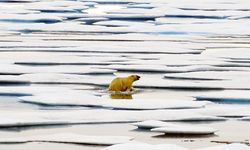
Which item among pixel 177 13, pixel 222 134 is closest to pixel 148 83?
pixel 222 134

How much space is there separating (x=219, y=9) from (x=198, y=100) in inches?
473

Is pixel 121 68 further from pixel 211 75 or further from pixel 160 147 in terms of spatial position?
pixel 160 147

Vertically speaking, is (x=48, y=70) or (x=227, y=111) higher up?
(x=48, y=70)

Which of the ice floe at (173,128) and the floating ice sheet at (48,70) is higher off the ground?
the floating ice sheet at (48,70)

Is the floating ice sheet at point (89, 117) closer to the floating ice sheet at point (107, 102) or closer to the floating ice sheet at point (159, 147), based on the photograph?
the floating ice sheet at point (107, 102)

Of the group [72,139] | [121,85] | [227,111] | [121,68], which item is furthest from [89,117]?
[121,68]

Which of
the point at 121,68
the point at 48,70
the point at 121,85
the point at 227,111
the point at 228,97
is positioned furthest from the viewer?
the point at 121,68

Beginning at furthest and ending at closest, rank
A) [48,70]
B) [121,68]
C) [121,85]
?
[121,68] → [48,70] → [121,85]

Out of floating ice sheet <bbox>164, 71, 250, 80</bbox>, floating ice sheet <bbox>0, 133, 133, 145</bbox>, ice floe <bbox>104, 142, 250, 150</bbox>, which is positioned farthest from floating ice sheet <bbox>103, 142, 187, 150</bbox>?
floating ice sheet <bbox>164, 71, 250, 80</bbox>

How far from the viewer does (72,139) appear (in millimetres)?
5484

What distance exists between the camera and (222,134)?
576 cm

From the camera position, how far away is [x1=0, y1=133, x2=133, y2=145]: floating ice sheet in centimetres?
541

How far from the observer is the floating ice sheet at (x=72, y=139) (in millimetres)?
5410

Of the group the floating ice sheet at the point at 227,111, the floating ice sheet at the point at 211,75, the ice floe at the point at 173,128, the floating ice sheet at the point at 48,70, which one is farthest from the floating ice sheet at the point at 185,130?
the floating ice sheet at the point at 48,70
